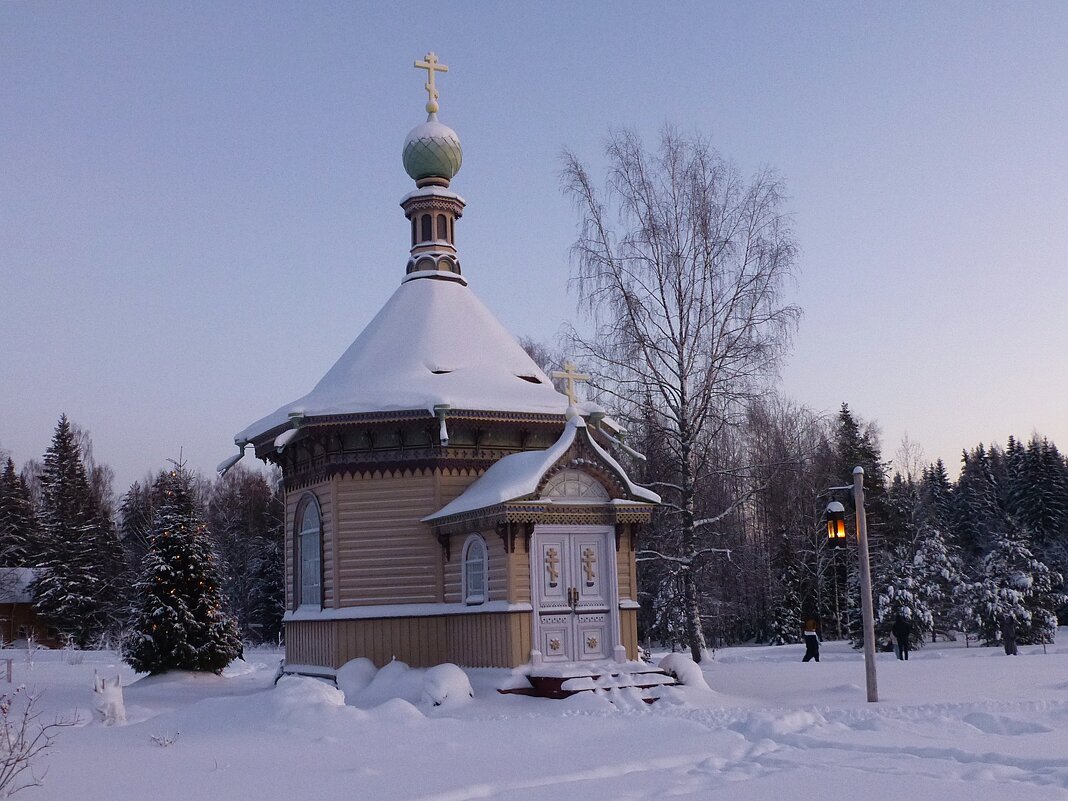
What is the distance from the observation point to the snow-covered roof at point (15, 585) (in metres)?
47.5

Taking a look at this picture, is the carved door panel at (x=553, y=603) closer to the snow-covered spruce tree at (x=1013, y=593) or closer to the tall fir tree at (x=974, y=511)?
the snow-covered spruce tree at (x=1013, y=593)

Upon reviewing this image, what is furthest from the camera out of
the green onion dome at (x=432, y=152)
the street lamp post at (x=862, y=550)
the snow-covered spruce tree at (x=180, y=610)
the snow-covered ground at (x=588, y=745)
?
the snow-covered spruce tree at (x=180, y=610)

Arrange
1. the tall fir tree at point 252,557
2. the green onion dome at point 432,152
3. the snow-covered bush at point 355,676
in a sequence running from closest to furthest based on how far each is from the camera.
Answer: the snow-covered bush at point 355,676 → the green onion dome at point 432,152 → the tall fir tree at point 252,557

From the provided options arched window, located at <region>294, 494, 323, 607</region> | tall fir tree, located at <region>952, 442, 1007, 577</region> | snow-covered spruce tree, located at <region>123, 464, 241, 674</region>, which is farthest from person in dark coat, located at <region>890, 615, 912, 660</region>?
tall fir tree, located at <region>952, 442, 1007, 577</region>

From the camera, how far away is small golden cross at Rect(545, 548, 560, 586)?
624 inches

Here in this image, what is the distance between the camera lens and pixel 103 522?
53750mm

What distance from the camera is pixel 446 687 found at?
48.0 feet

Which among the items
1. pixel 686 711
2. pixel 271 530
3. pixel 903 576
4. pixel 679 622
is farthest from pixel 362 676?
pixel 271 530

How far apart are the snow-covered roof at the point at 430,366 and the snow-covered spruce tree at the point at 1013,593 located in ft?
56.7

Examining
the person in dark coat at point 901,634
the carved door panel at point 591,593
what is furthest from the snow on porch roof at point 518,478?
the person in dark coat at point 901,634

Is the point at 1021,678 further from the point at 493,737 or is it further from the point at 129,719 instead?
the point at 129,719

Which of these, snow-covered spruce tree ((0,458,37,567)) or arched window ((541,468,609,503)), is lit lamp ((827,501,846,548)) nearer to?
arched window ((541,468,609,503))

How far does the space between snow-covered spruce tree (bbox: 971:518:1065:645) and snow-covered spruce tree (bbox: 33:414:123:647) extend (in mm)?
35455

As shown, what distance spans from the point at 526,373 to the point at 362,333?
365 cm
